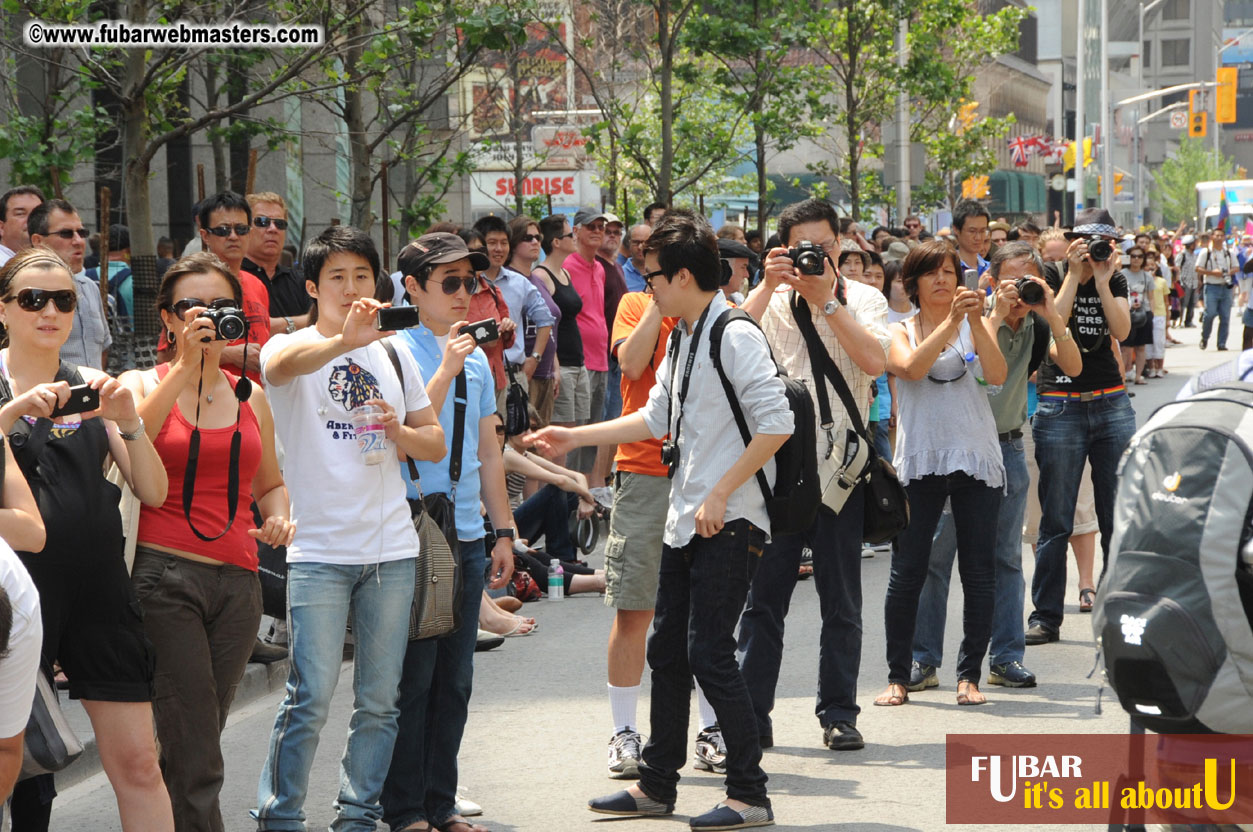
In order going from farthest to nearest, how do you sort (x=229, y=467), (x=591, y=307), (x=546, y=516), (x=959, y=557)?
(x=591, y=307)
(x=546, y=516)
(x=959, y=557)
(x=229, y=467)

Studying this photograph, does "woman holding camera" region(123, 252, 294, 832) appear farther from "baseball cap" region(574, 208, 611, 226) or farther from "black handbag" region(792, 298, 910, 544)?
"baseball cap" region(574, 208, 611, 226)

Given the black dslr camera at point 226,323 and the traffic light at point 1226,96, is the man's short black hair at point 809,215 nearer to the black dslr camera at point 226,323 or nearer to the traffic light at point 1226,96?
the black dslr camera at point 226,323

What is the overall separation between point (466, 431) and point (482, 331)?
0.42 m

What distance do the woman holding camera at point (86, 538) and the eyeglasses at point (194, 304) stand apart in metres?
0.37

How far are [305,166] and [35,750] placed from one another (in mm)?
18547

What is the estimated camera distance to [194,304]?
15.5 feet

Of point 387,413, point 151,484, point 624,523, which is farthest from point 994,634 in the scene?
point 151,484

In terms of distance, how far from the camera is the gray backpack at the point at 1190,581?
2965 millimetres

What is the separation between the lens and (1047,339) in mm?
7406

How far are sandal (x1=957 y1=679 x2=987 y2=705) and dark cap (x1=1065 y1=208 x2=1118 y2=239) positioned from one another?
2566 millimetres

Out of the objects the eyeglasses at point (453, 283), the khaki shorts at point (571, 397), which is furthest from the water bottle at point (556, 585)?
the eyeglasses at point (453, 283)

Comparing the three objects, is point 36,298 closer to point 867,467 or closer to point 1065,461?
point 867,467

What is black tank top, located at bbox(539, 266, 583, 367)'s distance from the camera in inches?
482

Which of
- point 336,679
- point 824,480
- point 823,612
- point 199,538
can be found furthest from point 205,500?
point 823,612
